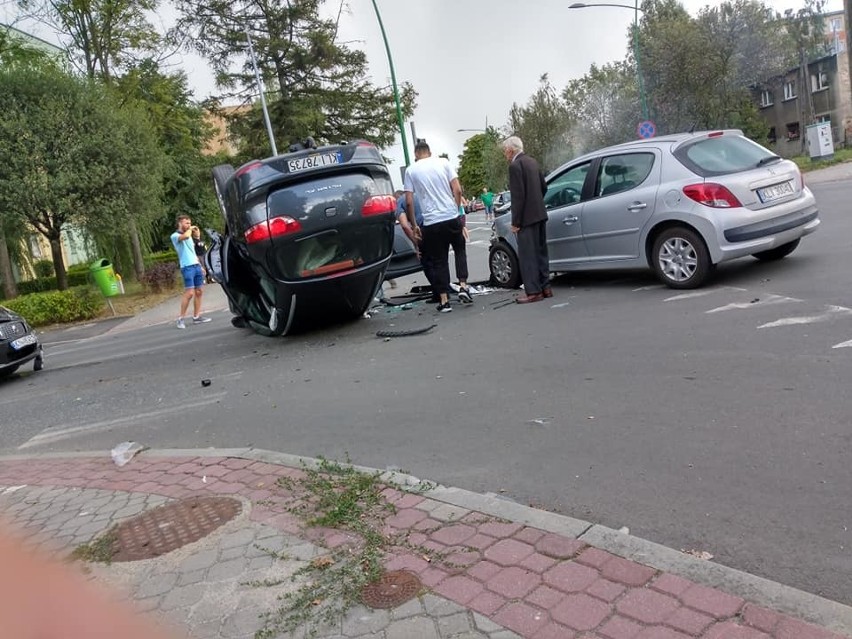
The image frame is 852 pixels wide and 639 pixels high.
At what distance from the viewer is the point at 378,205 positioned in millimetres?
8133

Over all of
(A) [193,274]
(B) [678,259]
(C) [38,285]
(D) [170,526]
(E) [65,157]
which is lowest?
(D) [170,526]

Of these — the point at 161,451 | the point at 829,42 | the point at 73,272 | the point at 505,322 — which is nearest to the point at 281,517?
the point at 161,451

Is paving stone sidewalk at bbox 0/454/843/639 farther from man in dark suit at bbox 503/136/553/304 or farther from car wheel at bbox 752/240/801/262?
car wheel at bbox 752/240/801/262

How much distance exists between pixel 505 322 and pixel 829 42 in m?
82.1

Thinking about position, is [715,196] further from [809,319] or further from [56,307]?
[56,307]

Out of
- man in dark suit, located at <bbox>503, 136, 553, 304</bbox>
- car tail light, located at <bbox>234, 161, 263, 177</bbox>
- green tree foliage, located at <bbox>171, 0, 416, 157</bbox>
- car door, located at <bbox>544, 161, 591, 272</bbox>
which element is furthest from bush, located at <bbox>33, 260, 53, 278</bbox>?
man in dark suit, located at <bbox>503, 136, 553, 304</bbox>

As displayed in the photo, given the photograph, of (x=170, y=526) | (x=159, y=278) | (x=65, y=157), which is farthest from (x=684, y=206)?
(x=159, y=278)

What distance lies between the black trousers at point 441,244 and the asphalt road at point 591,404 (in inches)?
22.7

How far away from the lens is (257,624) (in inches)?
109

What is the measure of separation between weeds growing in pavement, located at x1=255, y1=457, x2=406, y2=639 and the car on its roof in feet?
12.7

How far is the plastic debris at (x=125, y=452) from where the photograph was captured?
17.1 ft

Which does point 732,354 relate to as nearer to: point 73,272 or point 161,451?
point 161,451

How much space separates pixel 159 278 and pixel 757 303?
1996 cm

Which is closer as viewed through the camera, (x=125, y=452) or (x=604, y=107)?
(x=125, y=452)
